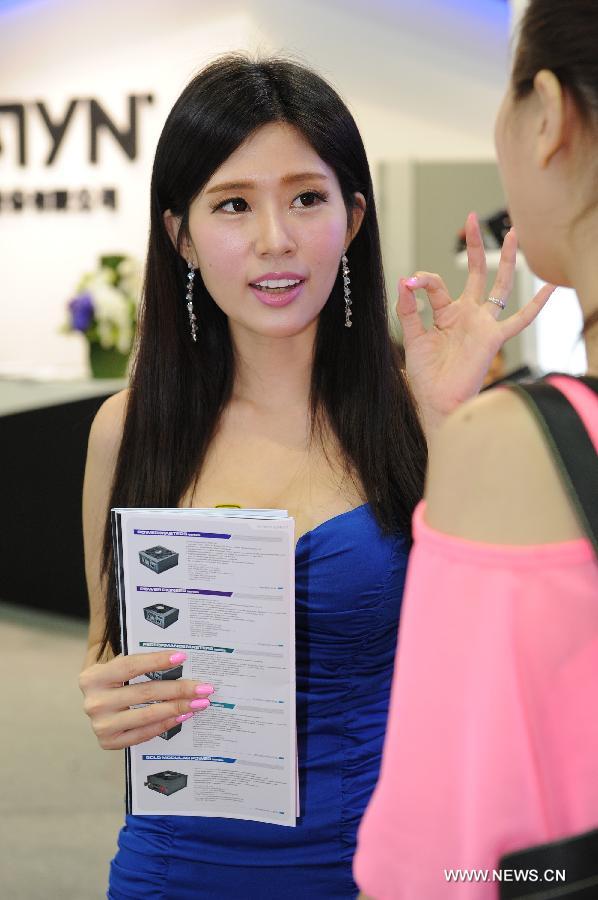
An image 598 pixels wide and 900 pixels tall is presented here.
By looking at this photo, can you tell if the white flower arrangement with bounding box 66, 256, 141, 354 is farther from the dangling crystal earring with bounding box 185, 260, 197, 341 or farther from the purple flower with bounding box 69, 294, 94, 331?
the dangling crystal earring with bounding box 185, 260, 197, 341

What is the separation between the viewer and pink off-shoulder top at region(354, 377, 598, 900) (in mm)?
654

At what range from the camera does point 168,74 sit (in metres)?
7.01

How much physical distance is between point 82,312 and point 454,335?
3794 millimetres

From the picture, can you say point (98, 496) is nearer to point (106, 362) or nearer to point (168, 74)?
point (106, 362)

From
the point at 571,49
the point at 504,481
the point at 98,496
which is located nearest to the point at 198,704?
the point at 98,496

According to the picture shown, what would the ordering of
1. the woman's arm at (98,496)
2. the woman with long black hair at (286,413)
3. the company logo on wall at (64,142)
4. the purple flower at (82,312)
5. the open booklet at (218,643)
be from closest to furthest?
the open booklet at (218,643)
the woman with long black hair at (286,413)
the woman's arm at (98,496)
the purple flower at (82,312)
the company logo on wall at (64,142)

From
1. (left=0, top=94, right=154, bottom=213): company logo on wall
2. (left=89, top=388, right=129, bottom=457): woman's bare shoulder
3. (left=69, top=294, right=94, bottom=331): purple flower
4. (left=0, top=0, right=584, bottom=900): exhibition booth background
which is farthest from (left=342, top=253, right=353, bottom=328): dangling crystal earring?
(left=0, top=94, right=154, bottom=213): company logo on wall

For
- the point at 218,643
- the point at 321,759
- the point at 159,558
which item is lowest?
the point at 321,759

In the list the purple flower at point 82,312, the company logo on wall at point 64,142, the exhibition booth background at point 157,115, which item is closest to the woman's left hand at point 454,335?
the purple flower at point 82,312

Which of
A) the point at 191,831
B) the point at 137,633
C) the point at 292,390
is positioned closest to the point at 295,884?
the point at 191,831

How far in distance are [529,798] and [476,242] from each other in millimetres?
1002

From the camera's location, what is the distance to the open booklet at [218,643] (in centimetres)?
131

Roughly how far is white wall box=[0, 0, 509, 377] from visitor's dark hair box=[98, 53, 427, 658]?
523 centimetres

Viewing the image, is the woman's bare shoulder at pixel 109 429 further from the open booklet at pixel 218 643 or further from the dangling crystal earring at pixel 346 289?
the open booklet at pixel 218 643
